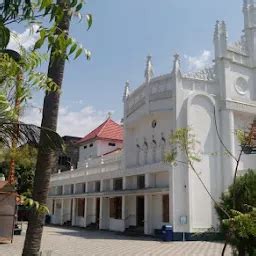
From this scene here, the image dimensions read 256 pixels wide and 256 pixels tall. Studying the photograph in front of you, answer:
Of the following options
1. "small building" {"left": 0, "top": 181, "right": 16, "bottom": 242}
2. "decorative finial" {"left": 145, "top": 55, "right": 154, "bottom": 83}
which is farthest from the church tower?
"small building" {"left": 0, "top": 181, "right": 16, "bottom": 242}

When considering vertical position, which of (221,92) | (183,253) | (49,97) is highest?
(221,92)

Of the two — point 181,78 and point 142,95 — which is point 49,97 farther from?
point 142,95

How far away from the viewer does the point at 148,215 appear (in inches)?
1006

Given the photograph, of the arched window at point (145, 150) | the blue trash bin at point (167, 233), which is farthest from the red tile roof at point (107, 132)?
the blue trash bin at point (167, 233)

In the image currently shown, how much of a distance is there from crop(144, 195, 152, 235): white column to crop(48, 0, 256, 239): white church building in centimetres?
7

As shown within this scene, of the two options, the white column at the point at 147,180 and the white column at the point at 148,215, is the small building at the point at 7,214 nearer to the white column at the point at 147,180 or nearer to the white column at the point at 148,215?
the white column at the point at 148,215

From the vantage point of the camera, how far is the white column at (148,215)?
2536 cm

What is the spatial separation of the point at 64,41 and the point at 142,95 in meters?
25.1

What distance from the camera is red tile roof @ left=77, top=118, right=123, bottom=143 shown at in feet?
140

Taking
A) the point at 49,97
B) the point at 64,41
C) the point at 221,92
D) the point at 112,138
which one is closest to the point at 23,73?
the point at 64,41

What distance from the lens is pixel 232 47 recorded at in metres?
27.1

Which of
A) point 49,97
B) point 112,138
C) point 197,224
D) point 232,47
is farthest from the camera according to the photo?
point 112,138

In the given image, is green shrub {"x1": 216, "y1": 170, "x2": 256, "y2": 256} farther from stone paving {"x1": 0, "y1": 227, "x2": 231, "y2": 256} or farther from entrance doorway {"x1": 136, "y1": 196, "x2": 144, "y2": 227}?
entrance doorway {"x1": 136, "y1": 196, "x2": 144, "y2": 227}

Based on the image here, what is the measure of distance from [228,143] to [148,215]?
6.99 meters
